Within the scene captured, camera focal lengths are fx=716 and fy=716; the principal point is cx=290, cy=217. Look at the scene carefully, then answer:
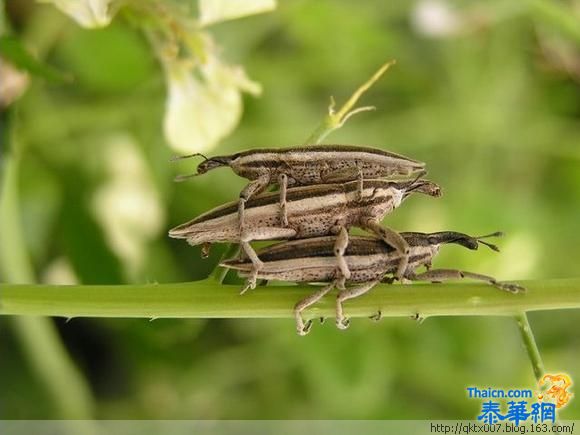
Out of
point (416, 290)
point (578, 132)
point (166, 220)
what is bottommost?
point (416, 290)

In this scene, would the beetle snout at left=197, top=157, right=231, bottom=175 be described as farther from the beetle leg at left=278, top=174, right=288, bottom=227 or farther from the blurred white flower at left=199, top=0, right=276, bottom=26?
the blurred white flower at left=199, top=0, right=276, bottom=26

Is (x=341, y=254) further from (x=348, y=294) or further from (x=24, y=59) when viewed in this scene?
(x=24, y=59)

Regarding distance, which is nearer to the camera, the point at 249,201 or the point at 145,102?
the point at 249,201

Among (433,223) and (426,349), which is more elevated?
(433,223)

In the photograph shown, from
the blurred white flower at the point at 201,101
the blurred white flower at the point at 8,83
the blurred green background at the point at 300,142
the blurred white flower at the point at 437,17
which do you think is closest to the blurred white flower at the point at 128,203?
the blurred green background at the point at 300,142

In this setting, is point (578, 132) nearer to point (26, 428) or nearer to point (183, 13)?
point (183, 13)

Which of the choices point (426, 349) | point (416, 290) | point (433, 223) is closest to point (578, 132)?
point (433, 223)
